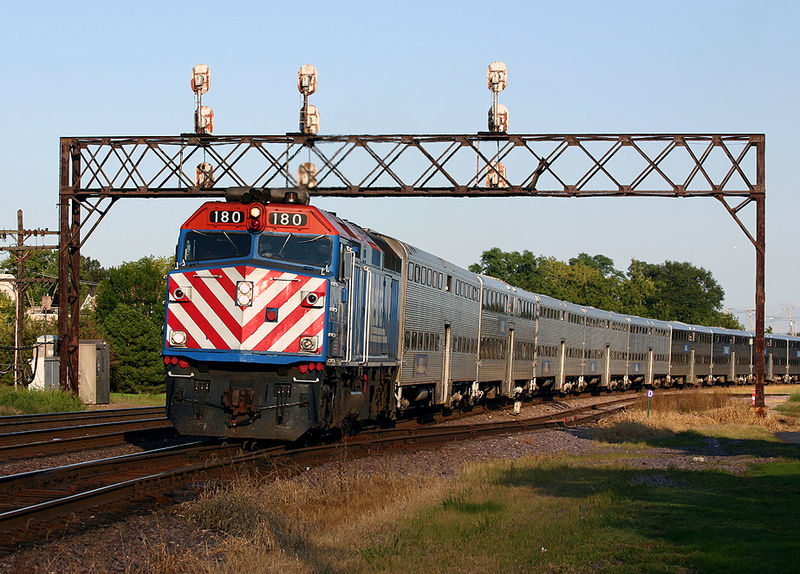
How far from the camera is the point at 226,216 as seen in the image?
15414 millimetres

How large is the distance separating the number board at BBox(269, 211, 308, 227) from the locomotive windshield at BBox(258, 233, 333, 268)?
20 cm

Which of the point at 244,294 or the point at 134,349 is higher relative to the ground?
the point at 244,294

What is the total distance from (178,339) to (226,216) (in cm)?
218

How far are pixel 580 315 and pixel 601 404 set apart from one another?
7.87m

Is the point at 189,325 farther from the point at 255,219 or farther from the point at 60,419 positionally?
the point at 60,419

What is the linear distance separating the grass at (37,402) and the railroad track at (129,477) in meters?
10.1

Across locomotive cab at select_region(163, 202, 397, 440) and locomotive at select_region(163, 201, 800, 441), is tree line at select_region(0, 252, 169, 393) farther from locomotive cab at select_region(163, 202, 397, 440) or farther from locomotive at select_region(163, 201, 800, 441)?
locomotive cab at select_region(163, 202, 397, 440)

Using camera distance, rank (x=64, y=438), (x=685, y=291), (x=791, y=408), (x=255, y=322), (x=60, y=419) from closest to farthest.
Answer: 1. (x=255, y=322)
2. (x=64, y=438)
3. (x=60, y=419)
4. (x=791, y=408)
5. (x=685, y=291)

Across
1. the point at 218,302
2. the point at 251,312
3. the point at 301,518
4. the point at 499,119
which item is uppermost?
the point at 499,119

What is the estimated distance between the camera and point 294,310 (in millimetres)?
14945

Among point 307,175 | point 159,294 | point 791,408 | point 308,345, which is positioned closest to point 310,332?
point 308,345

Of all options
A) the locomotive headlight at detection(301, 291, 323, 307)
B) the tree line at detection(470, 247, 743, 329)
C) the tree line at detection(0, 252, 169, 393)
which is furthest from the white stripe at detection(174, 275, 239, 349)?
the tree line at detection(470, 247, 743, 329)

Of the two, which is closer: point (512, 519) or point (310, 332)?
point (512, 519)

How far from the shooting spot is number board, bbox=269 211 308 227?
50.5 feet
